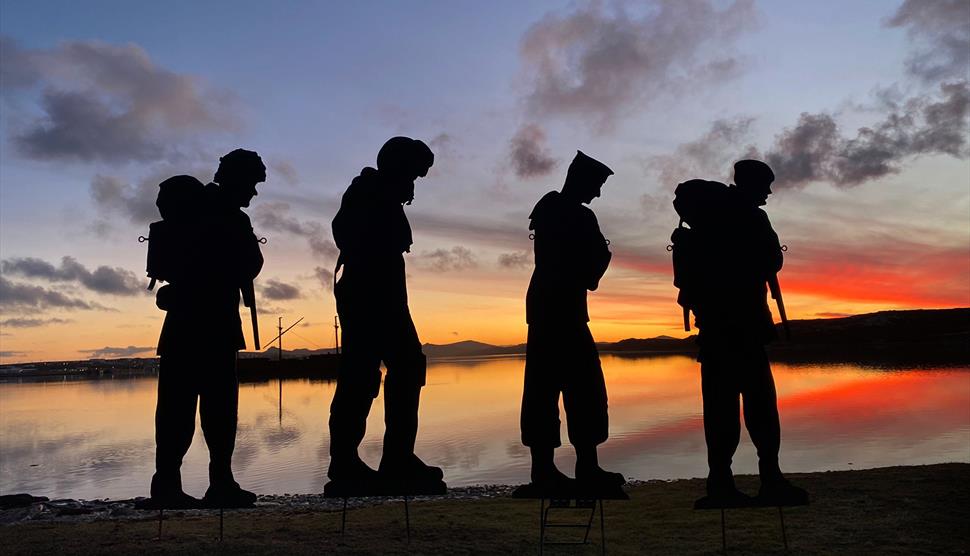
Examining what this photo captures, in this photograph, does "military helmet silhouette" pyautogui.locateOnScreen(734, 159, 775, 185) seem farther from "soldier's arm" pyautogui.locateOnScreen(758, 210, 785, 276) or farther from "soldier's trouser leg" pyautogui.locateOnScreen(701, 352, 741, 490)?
"soldier's trouser leg" pyautogui.locateOnScreen(701, 352, 741, 490)

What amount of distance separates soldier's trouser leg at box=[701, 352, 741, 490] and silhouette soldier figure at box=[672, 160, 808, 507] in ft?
0.03

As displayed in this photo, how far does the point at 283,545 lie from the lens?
7.41m

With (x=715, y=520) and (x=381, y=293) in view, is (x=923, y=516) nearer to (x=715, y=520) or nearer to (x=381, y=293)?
(x=715, y=520)

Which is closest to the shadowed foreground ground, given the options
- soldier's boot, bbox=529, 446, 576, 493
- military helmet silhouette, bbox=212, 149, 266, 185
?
soldier's boot, bbox=529, 446, 576, 493

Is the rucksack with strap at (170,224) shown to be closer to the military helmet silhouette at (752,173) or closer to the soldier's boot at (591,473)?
the soldier's boot at (591,473)

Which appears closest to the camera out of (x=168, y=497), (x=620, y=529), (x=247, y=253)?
(x=168, y=497)

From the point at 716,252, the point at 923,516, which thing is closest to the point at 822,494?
the point at 923,516

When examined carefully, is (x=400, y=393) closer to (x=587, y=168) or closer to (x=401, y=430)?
(x=401, y=430)

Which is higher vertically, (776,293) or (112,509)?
(776,293)

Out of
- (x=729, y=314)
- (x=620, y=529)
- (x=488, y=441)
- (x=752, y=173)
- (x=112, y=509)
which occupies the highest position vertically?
(x=752, y=173)

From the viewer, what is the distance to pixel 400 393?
737 centimetres

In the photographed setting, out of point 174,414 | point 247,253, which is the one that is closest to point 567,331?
point 247,253

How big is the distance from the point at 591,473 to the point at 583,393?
804 mm

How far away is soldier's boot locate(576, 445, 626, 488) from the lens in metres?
7.00
